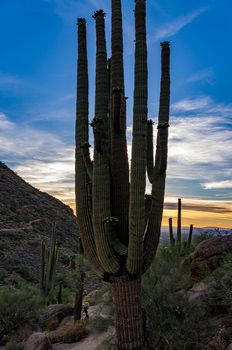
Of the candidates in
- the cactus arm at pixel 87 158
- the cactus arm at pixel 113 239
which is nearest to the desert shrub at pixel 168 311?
the cactus arm at pixel 113 239

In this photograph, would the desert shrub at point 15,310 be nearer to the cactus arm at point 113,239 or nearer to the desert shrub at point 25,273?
the cactus arm at point 113,239

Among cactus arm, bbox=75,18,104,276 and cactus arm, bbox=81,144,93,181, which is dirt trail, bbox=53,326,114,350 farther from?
cactus arm, bbox=81,144,93,181

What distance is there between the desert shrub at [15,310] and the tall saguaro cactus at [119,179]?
8.20 m

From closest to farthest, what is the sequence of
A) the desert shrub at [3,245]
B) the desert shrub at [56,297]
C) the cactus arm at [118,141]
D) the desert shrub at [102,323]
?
the cactus arm at [118,141] → the desert shrub at [102,323] → the desert shrub at [56,297] → the desert shrub at [3,245]

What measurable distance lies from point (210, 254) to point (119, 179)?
16.1 feet

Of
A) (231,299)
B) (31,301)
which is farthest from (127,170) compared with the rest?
(31,301)

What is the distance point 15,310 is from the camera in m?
17.2

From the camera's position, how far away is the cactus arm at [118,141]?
32.1ft

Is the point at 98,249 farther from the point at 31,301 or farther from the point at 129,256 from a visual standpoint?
the point at 31,301

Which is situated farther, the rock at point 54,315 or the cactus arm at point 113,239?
the rock at point 54,315

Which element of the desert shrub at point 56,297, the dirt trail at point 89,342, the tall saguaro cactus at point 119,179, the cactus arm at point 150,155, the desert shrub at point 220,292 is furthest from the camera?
the desert shrub at point 56,297

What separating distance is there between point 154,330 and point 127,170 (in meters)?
3.90

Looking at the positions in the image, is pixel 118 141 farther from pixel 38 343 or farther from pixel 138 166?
pixel 38 343

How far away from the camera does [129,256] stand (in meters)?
9.16
